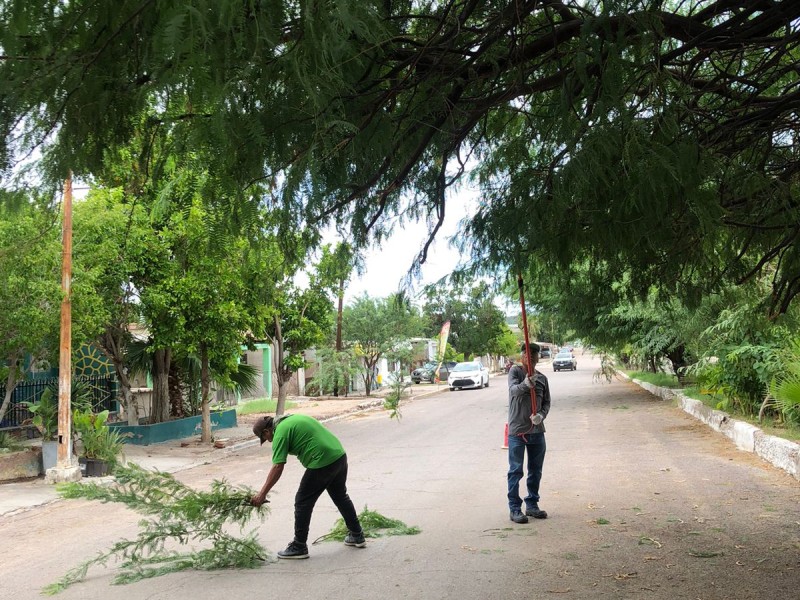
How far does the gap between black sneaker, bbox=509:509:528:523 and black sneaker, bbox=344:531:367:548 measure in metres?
1.63

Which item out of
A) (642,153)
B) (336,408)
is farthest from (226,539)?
(336,408)

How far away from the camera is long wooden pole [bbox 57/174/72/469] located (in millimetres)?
11344

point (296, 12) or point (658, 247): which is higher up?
point (296, 12)

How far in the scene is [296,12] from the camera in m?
3.11

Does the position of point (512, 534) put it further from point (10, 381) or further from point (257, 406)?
point (257, 406)

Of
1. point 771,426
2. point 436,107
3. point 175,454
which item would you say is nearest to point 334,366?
point 175,454

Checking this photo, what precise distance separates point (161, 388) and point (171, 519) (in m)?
12.7

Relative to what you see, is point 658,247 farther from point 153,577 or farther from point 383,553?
point 153,577

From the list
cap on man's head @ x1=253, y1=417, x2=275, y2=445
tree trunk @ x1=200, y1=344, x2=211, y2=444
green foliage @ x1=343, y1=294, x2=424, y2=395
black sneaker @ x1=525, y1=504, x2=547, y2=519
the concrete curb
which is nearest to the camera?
cap on man's head @ x1=253, y1=417, x2=275, y2=445

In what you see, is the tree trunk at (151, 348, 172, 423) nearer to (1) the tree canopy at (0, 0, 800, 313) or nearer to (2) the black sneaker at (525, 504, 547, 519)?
(2) the black sneaker at (525, 504, 547, 519)

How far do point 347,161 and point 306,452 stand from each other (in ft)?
9.48

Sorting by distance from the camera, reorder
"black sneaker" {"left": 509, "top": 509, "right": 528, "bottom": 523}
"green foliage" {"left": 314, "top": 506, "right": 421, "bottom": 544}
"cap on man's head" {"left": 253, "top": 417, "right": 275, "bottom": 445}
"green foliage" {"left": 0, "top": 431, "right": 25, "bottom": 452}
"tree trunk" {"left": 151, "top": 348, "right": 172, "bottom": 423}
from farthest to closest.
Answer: "tree trunk" {"left": 151, "top": 348, "right": 172, "bottom": 423}
"green foliage" {"left": 0, "top": 431, "right": 25, "bottom": 452}
"black sneaker" {"left": 509, "top": 509, "right": 528, "bottom": 523}
"green foliage" {"left": 314, "top": 506, "right": 421, "bottom": 544}
"cap on man's head" {"left": 253, "top": 417, "right": 275, "bottom": 445}

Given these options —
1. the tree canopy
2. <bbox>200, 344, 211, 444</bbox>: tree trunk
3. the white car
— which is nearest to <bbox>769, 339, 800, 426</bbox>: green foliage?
the tree canopy

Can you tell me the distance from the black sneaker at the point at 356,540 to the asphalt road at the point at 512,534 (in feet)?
0.27
